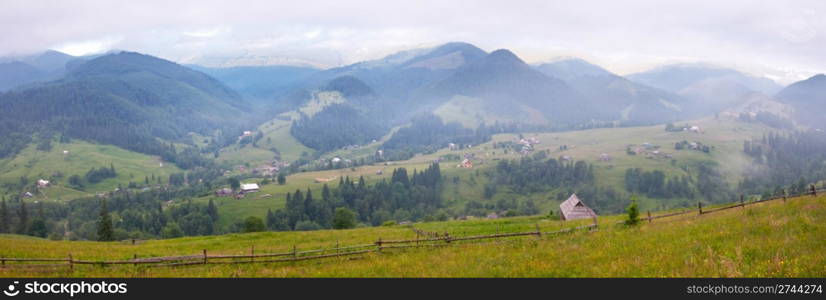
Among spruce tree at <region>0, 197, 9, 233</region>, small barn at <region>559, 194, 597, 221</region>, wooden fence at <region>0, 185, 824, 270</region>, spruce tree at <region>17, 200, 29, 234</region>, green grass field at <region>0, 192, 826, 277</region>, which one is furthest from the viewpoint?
spruce tree at <region>17, 200, 29, 234</region>

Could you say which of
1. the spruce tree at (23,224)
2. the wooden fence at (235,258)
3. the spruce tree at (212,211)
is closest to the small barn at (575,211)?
the wooden fence at (235,258)

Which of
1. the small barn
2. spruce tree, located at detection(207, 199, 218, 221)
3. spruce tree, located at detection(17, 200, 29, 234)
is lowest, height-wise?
spruce tree, located at detection(207, 199, 218, 221)

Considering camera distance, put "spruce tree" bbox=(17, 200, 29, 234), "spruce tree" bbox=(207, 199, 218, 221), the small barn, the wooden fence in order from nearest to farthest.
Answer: the wooden fence
the small barn
"spruce tree" bbox=(17, 200, 29, 234)
"spruce tree" bbox=(207, 199, 218, 221)

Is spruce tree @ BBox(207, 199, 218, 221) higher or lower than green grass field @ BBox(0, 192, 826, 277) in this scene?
lower

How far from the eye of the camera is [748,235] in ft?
73.3

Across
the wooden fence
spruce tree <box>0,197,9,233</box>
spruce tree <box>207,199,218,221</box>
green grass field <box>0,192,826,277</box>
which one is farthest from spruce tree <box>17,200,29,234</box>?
the wooden fence

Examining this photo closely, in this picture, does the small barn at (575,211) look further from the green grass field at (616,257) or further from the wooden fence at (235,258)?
the green grass field at (616,257)

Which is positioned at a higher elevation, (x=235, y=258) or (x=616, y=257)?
(x=616, y=257)

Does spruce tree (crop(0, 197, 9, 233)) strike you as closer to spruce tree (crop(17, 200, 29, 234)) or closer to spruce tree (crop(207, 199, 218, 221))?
spruce tree (crop(17, 200, 29, 234))

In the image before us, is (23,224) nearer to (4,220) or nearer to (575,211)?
(4,220)

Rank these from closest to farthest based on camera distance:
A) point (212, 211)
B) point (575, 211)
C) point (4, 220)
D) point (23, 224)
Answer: point (575, 211)
point (23, 224)
point (4, 220)
point (212, 211)

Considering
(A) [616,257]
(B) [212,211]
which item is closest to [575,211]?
(A) [616,257]
